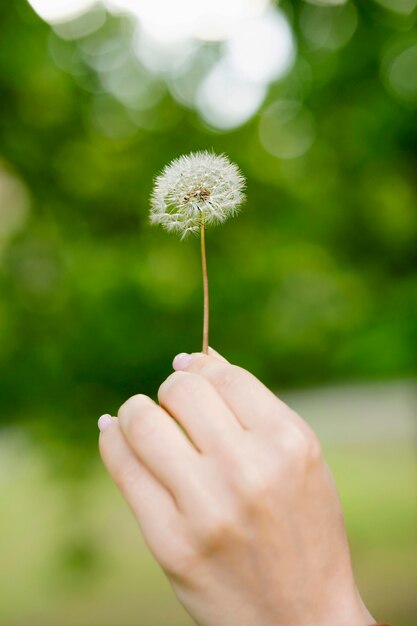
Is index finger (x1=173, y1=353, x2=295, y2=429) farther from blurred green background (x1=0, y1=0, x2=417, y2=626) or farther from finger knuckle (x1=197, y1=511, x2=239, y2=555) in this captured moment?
blurred green background (x1=0, y1=0, x2=417, y2=626)

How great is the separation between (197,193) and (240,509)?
2.04ft

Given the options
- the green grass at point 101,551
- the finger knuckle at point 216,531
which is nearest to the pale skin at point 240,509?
the finger knuckle at point 216,531

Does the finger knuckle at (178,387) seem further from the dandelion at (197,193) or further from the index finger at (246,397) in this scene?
the dandelion at (197,193)

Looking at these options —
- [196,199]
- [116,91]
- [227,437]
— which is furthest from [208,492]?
[116,91]

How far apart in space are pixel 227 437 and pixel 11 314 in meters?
3.43

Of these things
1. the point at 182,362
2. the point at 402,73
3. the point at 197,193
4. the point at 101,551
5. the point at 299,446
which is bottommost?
the point at 299,446

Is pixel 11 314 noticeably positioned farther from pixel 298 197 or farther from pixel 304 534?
pixel 304 534

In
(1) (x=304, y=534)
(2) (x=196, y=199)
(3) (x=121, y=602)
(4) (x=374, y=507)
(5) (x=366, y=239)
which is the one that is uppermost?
(5) (x=366, y=239)

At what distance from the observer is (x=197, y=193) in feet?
4.13

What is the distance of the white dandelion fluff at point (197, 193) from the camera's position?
124 cm

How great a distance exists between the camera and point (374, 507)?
564 centimetres

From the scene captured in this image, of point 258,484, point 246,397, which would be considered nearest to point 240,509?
point 258,484

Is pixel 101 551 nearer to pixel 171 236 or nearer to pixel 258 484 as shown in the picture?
pixel 171 236

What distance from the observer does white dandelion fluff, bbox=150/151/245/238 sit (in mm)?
1239
